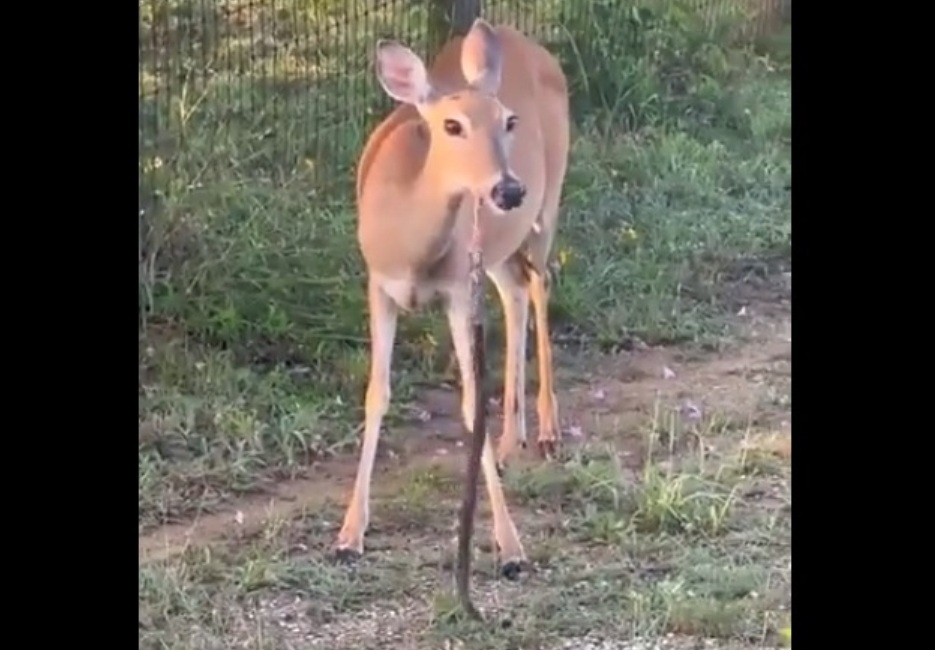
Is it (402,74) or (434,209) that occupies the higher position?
Result: (402,74)

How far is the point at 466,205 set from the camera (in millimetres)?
1738

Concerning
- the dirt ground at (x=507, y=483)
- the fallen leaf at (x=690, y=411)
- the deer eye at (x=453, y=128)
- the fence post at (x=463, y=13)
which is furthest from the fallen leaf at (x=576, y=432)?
the fence post at (x=463, y=13)

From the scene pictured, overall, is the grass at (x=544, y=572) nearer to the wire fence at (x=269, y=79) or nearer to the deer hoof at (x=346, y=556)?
the deer hoof at (x=346, y=556)

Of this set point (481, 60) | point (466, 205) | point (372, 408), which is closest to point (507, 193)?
point (466, 205)

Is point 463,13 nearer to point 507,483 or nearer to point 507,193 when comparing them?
→ point 507,193

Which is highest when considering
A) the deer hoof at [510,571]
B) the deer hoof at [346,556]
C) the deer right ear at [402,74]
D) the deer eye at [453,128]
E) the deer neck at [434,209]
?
the deer right ear at [402,74]

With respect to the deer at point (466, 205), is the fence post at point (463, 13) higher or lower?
higher

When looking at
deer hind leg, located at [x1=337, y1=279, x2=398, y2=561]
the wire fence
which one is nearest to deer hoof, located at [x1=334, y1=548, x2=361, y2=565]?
deer hind leg, located at [x1=337, y1=279, x2=398, y2=561]

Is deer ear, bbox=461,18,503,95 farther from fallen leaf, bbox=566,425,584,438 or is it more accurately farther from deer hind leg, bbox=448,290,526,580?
fallen leaf, bbox=566,425,584,438

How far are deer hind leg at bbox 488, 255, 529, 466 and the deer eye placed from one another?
0.17 metres

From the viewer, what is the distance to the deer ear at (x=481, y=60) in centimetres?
174

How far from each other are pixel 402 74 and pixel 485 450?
0.44m
